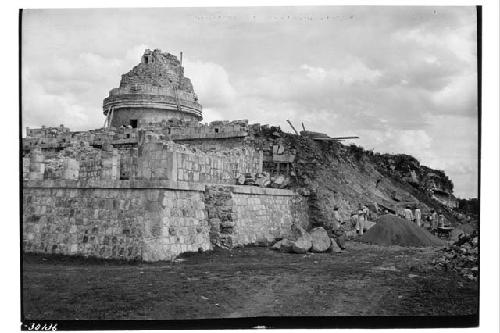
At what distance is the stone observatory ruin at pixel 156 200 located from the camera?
33.4 feet

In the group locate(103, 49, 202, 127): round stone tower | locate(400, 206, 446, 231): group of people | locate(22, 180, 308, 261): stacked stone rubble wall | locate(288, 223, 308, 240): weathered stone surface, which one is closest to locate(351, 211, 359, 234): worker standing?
locate(288, 223, 308, 240): weathered stone surface

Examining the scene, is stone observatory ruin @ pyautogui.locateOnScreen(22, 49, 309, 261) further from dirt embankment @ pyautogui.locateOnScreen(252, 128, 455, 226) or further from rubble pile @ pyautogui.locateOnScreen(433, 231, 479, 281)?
rubble pile @ pyautogui.locateOnScreen(433, 231, 479, 281)

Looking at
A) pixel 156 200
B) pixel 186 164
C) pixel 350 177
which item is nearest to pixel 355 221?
pixel 350 177

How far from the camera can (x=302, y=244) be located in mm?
12469

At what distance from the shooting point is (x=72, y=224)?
Result: 10672 millimetres

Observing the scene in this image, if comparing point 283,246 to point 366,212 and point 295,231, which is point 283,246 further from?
point 366,212

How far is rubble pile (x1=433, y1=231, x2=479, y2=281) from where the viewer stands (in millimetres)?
9328

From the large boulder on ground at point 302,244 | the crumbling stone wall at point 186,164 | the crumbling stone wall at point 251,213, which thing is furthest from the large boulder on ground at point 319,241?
the crumbling stone wall at point 186,164

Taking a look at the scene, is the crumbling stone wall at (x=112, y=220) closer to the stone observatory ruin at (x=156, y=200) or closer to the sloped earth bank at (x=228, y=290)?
the stone observatory ruin at (x=156, y=200)

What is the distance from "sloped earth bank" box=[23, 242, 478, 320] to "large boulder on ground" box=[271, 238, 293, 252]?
184cm

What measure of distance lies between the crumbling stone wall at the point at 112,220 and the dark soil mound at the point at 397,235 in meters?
5.21
